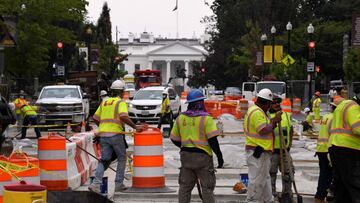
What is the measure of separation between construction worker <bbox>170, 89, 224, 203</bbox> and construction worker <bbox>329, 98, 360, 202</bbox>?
4.96 ft

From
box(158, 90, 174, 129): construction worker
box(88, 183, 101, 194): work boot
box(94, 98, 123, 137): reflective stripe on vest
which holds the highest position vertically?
box(94, 98, 123, 137): reflective stripe on vest

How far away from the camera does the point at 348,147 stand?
9.30 m

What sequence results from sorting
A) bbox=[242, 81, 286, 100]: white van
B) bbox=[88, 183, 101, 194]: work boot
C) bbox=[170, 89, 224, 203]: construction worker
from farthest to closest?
bbox=[242, 81, 286, 100]: white van, bbox=[88, 183, 101, 194]: work boot, bbox=[170, 89, 224, 203]: construction worker

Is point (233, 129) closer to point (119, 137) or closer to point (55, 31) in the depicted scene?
point (119, 137)

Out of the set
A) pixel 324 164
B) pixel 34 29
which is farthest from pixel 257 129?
pixel 34 29

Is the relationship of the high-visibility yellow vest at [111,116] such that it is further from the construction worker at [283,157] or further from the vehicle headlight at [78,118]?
the vehicle headlight at [78,118]

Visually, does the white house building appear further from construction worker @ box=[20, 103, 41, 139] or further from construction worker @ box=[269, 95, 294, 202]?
construction worker @ box=[269, 95, 294, 202]

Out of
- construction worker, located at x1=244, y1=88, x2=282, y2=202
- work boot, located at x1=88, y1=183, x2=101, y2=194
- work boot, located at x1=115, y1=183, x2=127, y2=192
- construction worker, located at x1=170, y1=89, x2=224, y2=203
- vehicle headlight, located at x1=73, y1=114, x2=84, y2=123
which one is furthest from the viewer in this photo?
vehicle headlight, located at x1=73, y1=114, x2=84, y2=123

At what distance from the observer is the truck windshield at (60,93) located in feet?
99.9

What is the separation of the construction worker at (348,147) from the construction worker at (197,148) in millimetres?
1513

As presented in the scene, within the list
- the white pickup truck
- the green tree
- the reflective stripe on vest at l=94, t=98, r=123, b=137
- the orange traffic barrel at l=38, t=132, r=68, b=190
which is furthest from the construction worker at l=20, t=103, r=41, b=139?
the green tree

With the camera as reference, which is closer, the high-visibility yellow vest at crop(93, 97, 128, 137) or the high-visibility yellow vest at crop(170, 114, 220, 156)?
the high-visibility yellow vest at crop(170, 114, 220, 156)

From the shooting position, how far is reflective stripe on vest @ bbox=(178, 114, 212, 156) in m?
9.48

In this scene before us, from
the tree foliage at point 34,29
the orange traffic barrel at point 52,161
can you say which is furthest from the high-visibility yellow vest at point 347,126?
the tree foliage at point 34,29
